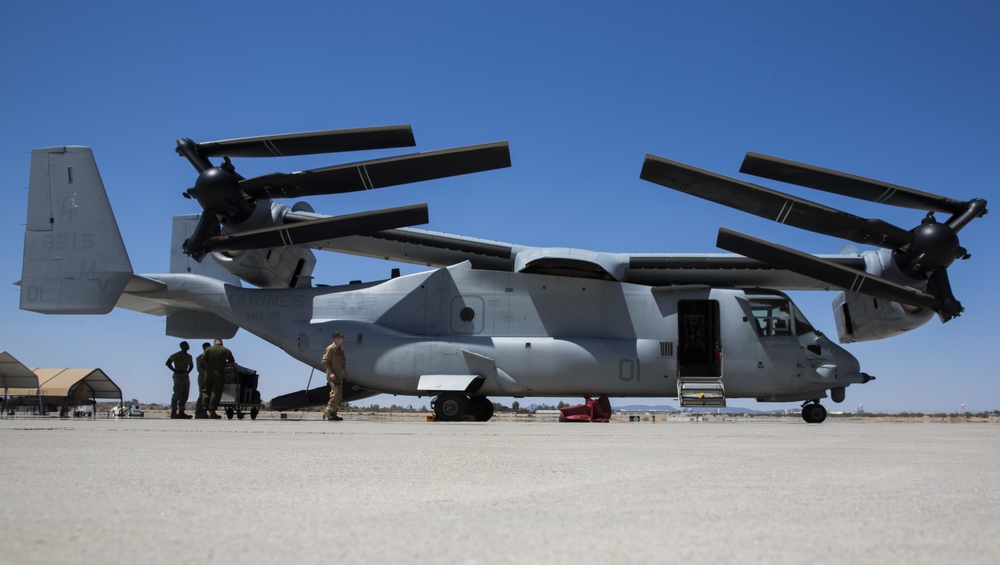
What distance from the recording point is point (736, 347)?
13500 mm

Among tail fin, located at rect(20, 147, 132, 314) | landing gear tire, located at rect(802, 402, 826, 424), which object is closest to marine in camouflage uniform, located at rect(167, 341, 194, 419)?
tail fin, located at rect(20, 147, 132, 314)

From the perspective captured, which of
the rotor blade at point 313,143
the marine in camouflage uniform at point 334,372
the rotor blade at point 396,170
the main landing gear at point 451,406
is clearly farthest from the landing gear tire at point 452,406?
the rotor blade at point 313,143

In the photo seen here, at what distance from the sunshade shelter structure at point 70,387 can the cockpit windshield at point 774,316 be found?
1391cm

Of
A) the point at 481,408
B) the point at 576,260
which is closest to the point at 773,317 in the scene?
the point at 576,260

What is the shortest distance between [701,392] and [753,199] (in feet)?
12.3

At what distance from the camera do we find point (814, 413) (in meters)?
13.7

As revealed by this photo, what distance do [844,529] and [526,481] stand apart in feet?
5.17

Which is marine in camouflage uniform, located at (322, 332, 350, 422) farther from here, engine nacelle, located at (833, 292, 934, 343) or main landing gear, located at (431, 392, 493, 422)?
engine nacelle, located at (833, 292, 934, 343)

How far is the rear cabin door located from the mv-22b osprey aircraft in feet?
0.13

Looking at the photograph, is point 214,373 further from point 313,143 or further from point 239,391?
point 313,143

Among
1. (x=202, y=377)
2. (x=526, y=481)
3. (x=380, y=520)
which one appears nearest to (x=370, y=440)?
(x=526, y=481)

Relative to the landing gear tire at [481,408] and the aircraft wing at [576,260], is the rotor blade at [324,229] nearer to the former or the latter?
the aircraft wing at [576,260]

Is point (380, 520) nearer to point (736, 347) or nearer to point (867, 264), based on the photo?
point (736, 347)

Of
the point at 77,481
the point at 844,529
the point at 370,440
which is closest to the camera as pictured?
the point at 844,529
